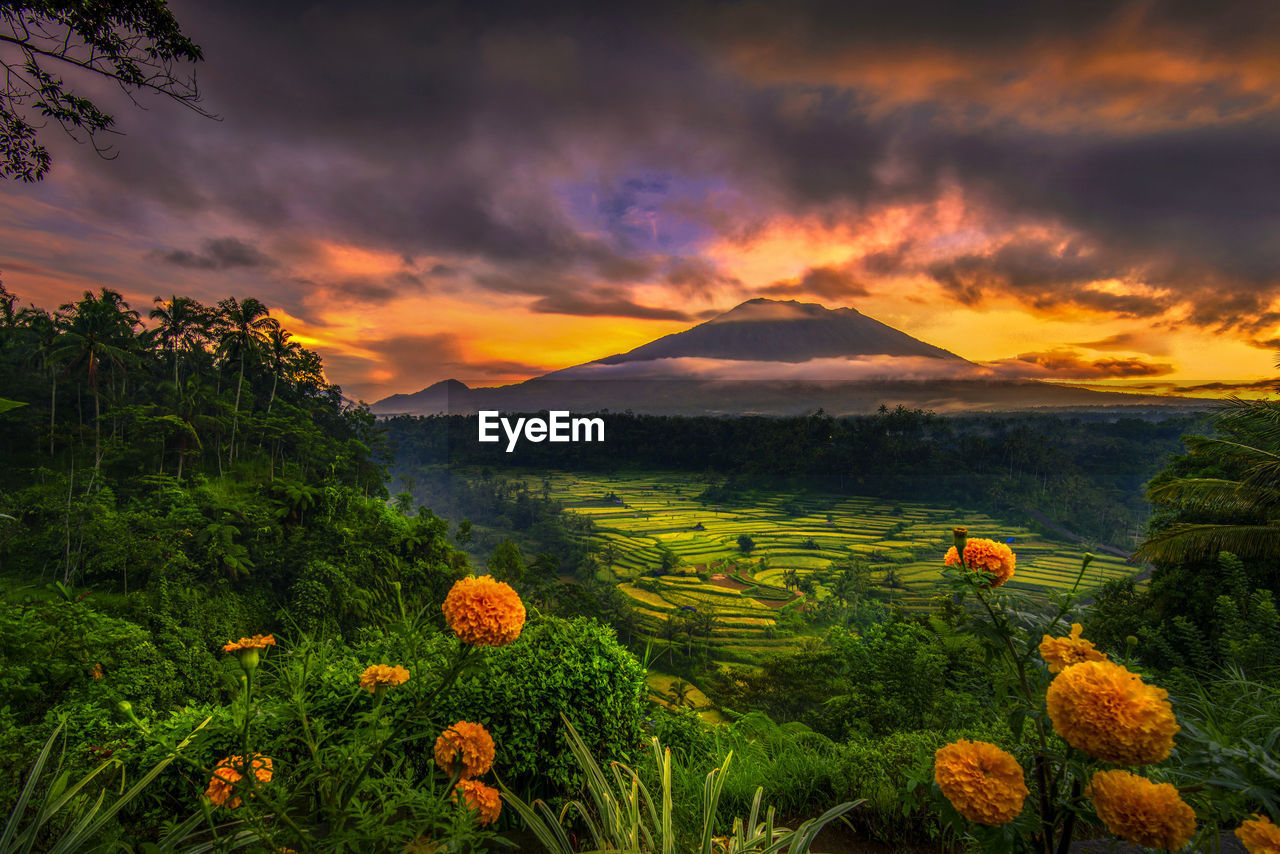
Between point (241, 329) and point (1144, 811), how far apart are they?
30274 millimetres

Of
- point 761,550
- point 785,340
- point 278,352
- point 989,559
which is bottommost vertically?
point 761,550

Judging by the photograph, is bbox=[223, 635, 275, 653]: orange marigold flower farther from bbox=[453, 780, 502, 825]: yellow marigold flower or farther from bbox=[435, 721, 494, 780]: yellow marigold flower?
bbox=[453, 780, 502, 825]: yellow marigold flower

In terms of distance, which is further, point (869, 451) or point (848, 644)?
point (869, 451)

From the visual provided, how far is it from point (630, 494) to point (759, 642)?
3843 centimetres

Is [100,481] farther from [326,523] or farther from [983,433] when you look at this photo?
[983,433]

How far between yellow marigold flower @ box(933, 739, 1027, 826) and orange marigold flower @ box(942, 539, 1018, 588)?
0.54 meters

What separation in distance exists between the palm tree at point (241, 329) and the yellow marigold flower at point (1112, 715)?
2931cm

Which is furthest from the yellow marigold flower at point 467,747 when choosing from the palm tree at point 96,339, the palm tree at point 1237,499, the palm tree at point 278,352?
the palm tree at point 278,352

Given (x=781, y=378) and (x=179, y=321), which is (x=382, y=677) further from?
(x=781, y=378)

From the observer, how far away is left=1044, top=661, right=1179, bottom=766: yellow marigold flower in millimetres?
977

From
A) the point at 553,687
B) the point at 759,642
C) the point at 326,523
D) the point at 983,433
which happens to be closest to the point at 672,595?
the point at 759,642

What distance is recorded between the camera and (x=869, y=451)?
6316 centimetres

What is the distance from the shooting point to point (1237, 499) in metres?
7.08

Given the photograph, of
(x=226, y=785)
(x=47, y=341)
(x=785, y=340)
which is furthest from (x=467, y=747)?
(x=785, y=340)
